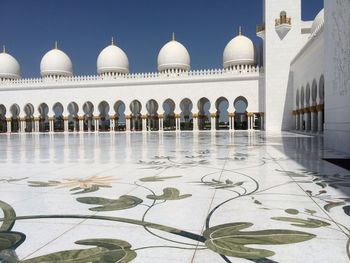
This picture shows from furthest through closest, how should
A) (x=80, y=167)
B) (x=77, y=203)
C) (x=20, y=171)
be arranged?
(x=80, y=167), (x=20, y=171), (x=77, y=203)

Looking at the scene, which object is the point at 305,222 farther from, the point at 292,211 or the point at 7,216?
the point at 7,216

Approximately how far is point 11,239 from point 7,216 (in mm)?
440

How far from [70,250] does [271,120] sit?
59.0ft

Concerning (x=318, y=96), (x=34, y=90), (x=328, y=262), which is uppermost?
(x=34, y=90)

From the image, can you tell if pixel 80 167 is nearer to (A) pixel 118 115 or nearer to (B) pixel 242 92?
(B) pixel 242 92

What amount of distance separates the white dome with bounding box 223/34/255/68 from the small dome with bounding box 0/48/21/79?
16920 millimetres

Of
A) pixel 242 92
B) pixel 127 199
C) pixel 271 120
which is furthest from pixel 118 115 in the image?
pixel 127 199

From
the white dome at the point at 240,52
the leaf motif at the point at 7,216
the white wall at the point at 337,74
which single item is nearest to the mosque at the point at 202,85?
the white dome at the point at 240,52

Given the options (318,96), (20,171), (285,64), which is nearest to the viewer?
(20,171)

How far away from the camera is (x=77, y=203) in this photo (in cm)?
219

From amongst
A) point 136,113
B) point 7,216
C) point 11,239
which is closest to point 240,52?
point 136,113

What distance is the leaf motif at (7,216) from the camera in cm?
173

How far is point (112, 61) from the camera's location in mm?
23375

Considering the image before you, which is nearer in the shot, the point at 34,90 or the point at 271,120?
the point at 271,120
